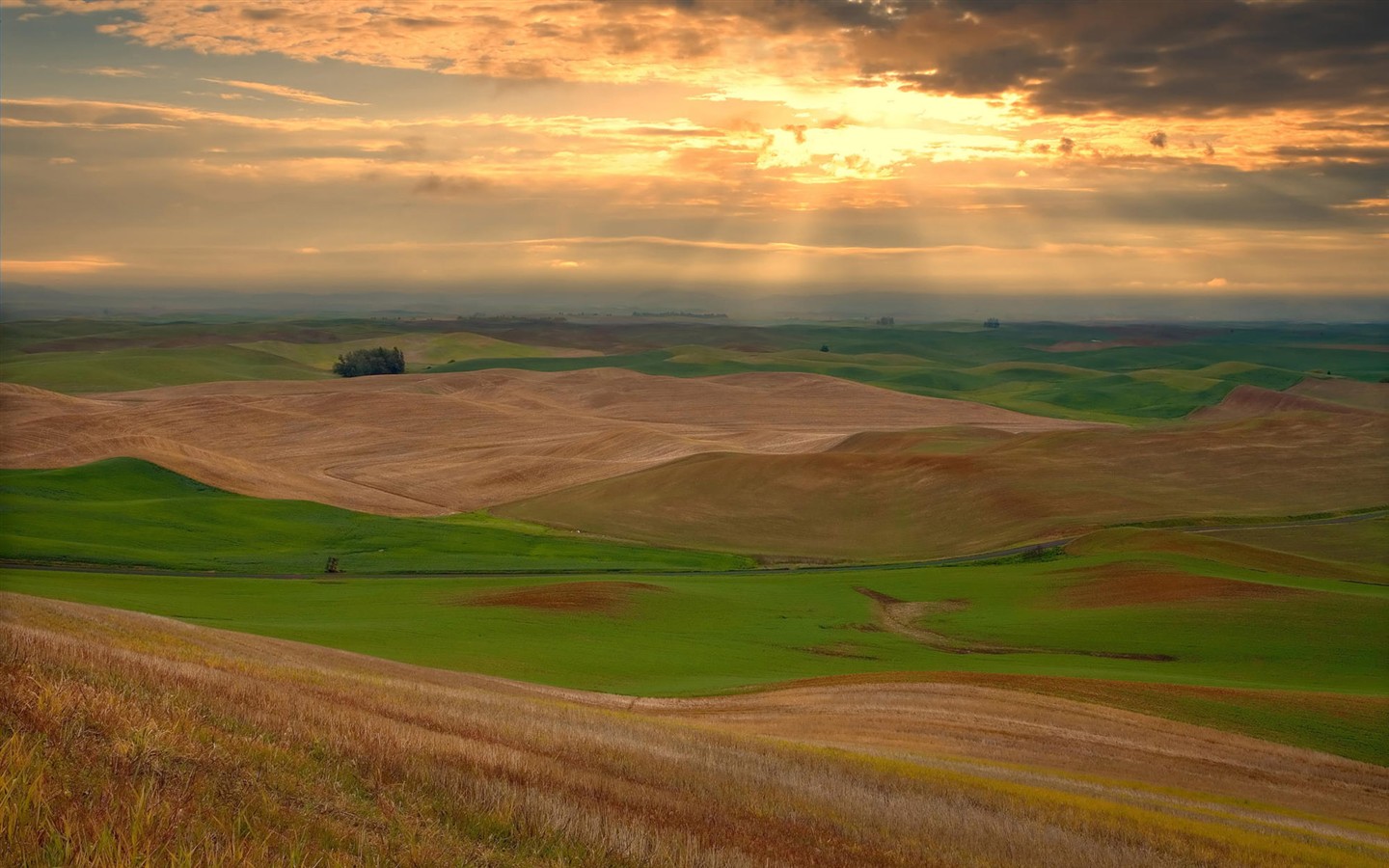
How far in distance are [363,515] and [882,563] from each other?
35181 millimetres

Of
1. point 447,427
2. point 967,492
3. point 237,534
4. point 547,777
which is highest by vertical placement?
point 547,777

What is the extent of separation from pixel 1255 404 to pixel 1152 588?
14981 centimetres

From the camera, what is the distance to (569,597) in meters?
47.7

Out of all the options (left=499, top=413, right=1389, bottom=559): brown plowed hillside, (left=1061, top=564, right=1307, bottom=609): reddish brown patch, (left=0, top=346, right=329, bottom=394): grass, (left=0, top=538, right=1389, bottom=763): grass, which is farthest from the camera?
(left=0, top=346, right=329, bottom=394): grass

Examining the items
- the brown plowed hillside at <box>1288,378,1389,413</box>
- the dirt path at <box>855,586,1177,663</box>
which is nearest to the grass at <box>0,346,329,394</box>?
the dirt path at <box>855,586,1177,663</box>

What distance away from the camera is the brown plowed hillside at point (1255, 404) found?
167 m

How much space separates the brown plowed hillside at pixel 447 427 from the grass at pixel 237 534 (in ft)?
14.9

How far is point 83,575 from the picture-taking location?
44.4 m

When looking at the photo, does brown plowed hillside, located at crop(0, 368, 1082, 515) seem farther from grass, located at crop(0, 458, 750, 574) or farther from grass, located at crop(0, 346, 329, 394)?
grass, located at crop(0, 346, 329, 394)

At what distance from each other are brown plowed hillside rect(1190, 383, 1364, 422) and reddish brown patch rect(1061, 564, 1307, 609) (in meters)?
124

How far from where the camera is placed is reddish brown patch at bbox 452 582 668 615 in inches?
1820

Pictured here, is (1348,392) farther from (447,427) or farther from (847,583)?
(847,583)

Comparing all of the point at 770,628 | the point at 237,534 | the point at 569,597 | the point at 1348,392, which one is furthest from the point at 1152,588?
the point at 1348,392

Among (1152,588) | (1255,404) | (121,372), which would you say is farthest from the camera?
(1255,404)
